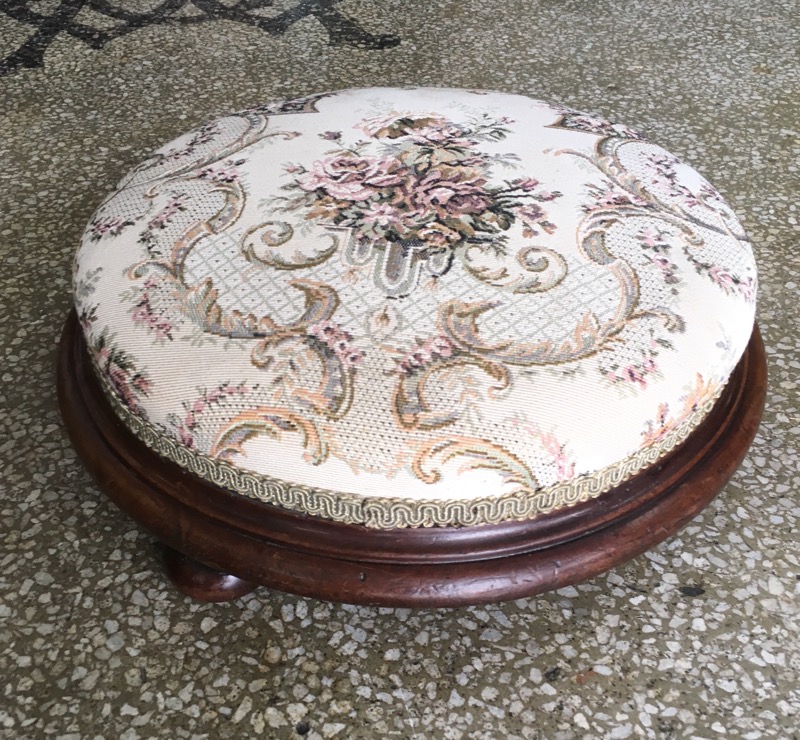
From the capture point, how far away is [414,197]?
0.94 metres

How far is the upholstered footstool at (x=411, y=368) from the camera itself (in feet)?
2.52

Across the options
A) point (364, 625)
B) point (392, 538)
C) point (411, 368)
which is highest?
point (411, 368)

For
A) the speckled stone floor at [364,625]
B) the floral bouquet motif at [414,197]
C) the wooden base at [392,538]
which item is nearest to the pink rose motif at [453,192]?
the floral bouquet motif at [414,197]

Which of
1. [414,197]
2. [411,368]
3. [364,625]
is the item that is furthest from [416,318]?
[364,625]

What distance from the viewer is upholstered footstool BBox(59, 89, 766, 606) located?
768mm

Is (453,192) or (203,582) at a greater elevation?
(453,192)

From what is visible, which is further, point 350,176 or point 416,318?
point 350,176

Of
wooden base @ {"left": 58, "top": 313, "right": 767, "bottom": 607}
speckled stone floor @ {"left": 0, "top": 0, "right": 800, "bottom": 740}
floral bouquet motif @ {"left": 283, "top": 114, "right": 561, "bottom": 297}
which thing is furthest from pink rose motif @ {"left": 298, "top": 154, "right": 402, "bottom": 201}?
speckled stone floor @ {"left": 0, "top": 0, "right": 800, "bottom": 740}

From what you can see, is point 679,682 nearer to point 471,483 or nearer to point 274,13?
point 471,483

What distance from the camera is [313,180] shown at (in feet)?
3.21

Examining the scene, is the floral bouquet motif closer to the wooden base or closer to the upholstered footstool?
the upholstered footstool

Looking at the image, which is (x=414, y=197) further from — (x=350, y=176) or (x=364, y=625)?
(x=364, y=625)

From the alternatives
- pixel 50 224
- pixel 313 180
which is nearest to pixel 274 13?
pixel 50 224

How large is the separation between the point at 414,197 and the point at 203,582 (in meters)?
0.47
